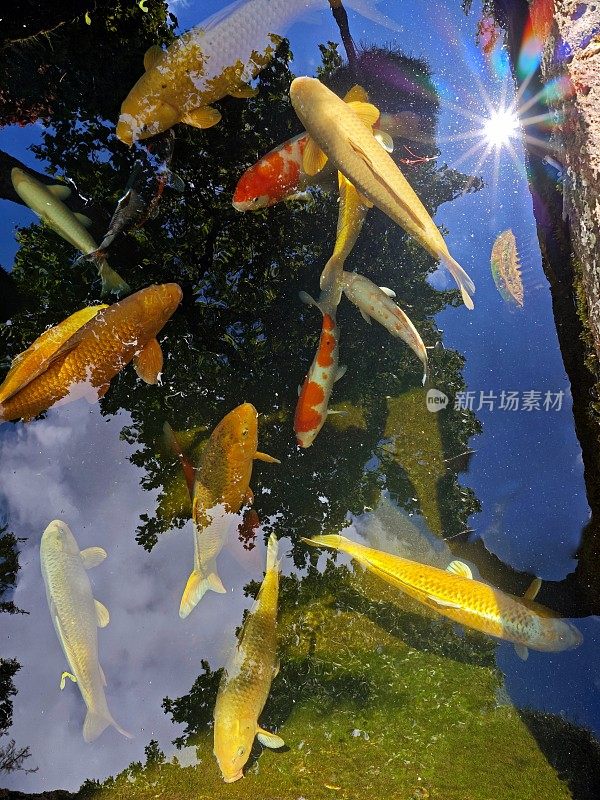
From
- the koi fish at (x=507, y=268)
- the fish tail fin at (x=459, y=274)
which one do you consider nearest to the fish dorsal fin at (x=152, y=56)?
the fish tail fin at (x=459, y=274)

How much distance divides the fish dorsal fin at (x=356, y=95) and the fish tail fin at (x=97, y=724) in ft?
13.5

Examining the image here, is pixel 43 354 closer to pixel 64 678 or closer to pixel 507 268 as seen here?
pixel 64 678

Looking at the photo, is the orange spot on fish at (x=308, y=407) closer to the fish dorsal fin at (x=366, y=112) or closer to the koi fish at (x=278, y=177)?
the koi fish at (x=278, y=177)

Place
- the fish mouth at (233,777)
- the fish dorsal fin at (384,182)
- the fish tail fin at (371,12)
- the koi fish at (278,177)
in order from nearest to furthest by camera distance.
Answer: the fish dorsal fin at (384,182), the fish mouth at (233,777), the koi fish at (278,177), the fish tail fin at (371,12)

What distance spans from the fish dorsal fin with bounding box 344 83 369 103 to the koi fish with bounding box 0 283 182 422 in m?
1.62

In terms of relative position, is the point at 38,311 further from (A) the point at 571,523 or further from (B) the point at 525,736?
(B) the point at 525,736

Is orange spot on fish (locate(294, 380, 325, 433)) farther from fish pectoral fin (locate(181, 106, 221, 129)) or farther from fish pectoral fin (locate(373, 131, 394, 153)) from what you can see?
fish pectoral fin (locate(181, 106, 221, 129))

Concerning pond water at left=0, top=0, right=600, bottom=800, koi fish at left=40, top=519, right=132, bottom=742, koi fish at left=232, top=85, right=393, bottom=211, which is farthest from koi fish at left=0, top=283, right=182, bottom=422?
koi fish at left=40, top=519, right=132, bottom=742

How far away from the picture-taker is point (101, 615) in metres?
3.08

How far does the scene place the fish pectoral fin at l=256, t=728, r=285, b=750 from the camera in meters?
2.84

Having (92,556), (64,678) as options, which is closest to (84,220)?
(92,556)

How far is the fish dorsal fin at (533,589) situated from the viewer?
295 cm

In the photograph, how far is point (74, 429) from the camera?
3.22 meters

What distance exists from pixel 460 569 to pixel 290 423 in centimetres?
138
